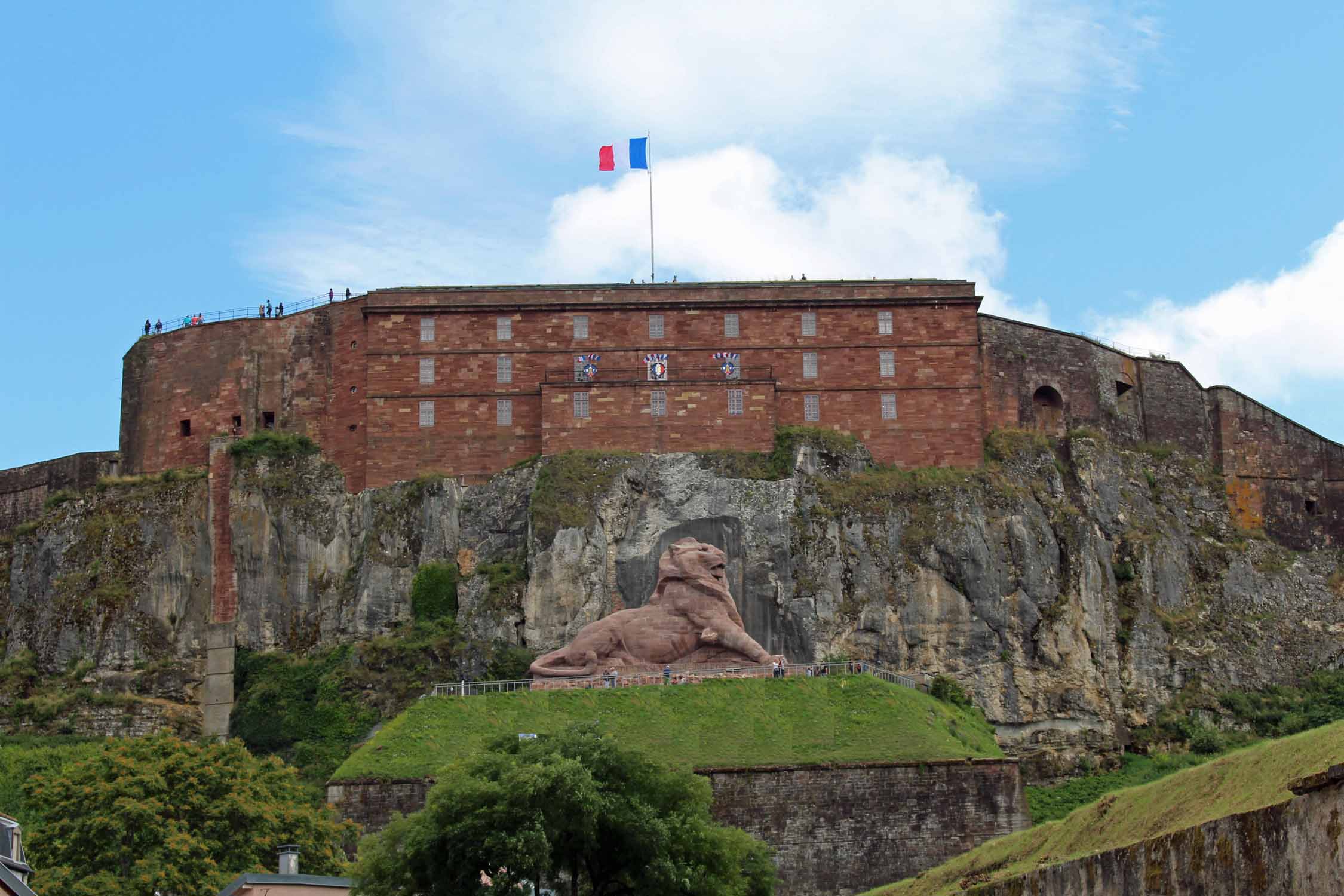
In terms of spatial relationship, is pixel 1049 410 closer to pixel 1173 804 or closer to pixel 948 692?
pixel 948 692

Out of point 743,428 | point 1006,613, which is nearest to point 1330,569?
point 1006,613

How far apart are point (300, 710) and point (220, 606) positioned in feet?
22.6

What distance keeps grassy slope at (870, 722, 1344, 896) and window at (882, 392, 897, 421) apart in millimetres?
41186

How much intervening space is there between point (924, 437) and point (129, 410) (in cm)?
3164

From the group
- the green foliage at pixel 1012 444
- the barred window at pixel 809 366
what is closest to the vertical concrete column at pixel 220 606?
the barred window at pixel 809 366

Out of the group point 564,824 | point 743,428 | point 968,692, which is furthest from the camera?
point 743,428

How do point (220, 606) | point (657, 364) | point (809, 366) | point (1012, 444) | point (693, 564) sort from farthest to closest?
point (809, 366), point (1012, 444), point (657, 364), point (220, 606), point (693, 564)

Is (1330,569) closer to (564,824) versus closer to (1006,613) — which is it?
(1006,613)

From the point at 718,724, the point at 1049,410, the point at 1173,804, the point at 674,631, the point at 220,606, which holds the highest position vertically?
the point at 1049,410

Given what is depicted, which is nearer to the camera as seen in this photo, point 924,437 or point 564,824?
point 564,824

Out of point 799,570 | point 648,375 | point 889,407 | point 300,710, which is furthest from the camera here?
point 889,407

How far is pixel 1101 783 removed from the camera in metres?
72.3

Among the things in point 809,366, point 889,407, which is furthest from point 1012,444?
point 809,366

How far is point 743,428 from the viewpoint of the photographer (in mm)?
78875
